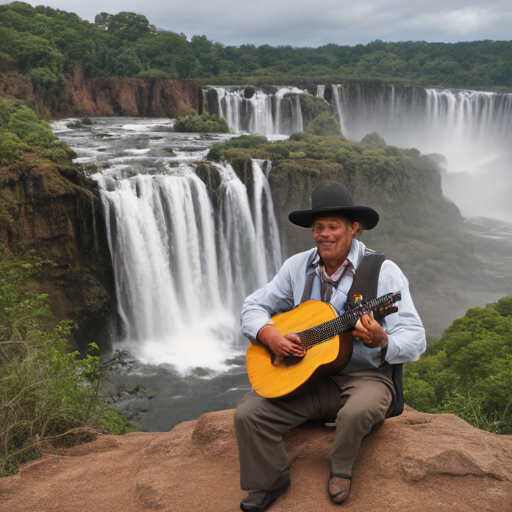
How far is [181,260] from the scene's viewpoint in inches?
557

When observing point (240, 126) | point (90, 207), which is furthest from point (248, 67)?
point (90, 207)

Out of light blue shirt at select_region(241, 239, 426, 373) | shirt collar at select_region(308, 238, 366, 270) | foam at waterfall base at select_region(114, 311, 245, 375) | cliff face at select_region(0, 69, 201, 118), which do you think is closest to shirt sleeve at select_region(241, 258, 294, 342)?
light blue shirt at select_region(241, 239, 426, 373)

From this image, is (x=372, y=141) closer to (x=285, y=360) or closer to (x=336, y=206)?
(x=336, y=206)

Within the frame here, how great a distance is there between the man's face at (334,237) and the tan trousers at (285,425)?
698mm

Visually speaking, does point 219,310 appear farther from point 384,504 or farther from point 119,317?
point 384,504

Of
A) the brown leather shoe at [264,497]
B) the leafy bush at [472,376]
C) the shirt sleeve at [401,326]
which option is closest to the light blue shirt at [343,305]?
the shirt sleeve at [401,326]

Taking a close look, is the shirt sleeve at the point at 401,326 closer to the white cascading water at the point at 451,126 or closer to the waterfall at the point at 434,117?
the white cascading water at the point at 451,126

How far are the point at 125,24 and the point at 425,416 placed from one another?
136ft

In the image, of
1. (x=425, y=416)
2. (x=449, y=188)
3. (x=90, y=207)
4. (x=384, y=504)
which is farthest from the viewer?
(x=449, y=188)

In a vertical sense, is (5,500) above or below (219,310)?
above

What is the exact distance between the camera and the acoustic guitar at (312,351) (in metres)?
2.67

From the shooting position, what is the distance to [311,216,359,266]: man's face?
9.73 feet

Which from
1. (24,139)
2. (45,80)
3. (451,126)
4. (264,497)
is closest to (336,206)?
(264,497)

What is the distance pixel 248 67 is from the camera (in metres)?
40.8
